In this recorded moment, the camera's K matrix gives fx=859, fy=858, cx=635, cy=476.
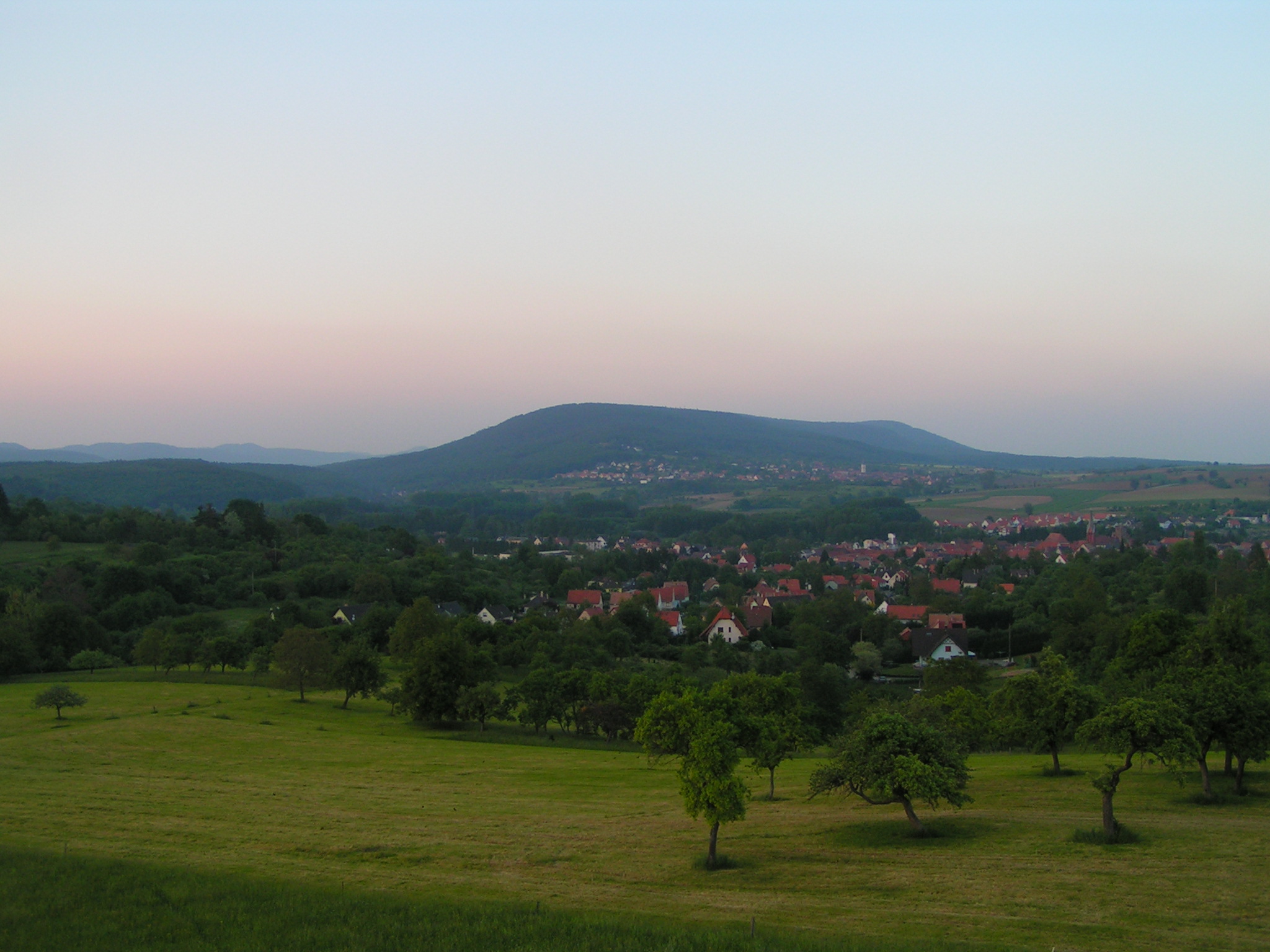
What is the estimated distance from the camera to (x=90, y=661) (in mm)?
54656

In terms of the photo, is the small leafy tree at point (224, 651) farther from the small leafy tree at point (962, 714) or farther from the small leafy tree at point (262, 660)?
the small leafy tree at point (962, 714)

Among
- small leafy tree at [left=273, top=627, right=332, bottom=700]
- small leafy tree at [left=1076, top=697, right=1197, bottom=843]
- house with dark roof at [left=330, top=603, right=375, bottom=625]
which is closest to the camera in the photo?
small leafy tree at [left=1076, top=697, right=1197, bottom=843]

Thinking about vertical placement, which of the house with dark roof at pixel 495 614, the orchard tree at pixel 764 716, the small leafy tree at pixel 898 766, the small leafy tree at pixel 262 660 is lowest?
the house with dark roof at pixel 495 614

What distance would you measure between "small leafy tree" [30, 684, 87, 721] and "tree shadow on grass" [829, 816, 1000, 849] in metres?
35.4

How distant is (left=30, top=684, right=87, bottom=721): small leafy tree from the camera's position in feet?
128

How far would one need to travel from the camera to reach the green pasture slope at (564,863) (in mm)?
14500

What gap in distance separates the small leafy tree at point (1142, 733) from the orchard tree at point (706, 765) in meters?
8.61

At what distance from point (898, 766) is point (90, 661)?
5353 cm

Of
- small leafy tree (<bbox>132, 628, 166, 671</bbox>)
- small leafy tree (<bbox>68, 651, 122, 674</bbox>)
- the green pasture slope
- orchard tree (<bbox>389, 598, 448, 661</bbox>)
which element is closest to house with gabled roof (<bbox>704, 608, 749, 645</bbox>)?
orchard tree (<bbox>389, 598, 448, 661</bbox>)

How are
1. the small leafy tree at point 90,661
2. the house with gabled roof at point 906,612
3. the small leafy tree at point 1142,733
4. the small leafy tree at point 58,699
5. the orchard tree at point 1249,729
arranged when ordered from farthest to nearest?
the house with gabled roof at point 906,612 → the small leafy tree at point 90,661 → the small leafy tree at point 58,699 → the orchard tree at point 1249,729 → the small leafy tree at point 1142,733

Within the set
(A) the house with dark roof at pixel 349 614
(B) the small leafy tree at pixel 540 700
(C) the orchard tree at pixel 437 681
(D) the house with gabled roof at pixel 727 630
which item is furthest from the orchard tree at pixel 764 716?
(A) the house with dark roof at pixel 349 614

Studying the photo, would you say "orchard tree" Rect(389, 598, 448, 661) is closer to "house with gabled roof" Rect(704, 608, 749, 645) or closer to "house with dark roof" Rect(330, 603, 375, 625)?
"house with dark roof" Rect(330, 603, 375, 625)

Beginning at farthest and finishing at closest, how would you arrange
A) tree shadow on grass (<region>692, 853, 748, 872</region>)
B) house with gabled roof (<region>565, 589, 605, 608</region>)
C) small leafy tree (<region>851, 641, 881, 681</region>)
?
house with gabled roof (<region>565, 589, 605, 608</region>) → small leafy tree (<region>851, 641, 881, 681</region>) → tree shadow on grass (<region>692, 853, 748, 872</region>)

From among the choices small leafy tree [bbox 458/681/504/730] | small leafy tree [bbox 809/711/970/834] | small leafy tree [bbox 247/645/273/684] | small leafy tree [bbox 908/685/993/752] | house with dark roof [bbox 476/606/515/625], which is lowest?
house with dark roof [bbox 476/606/515/625]
